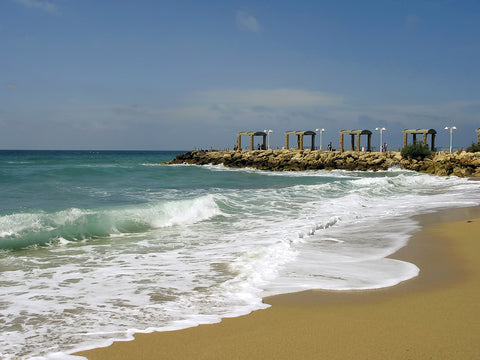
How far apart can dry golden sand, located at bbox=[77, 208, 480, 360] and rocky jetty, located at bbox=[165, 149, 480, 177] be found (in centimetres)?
3130

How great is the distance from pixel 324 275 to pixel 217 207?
8.23 meters

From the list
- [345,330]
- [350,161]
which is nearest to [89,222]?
[345,330]

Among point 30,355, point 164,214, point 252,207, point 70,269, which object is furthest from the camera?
point 252,207

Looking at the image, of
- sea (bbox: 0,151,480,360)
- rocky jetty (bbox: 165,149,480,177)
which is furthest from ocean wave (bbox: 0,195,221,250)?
rocky jetty (bbox: 165,149,480,177)

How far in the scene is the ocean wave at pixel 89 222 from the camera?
8899mm

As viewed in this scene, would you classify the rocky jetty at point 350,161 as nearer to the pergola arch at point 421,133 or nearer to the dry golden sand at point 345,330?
the pergola arch at point 421,133

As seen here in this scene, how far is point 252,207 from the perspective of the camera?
581 inches

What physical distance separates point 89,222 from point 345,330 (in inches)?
316

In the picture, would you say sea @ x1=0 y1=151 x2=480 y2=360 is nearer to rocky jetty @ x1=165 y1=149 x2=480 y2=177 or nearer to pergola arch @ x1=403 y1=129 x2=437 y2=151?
rocky jetty @ x1=165 y1=149 x2=480 y2=177

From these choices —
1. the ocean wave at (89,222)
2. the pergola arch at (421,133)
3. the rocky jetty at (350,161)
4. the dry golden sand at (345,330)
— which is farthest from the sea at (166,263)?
the pergola arch at (421,133)

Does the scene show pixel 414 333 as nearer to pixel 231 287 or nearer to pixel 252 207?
pixel 231 287

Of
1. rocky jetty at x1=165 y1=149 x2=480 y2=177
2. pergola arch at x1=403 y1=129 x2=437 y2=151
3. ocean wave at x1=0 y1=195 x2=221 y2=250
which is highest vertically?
pergola arch at x1=403 y1=129 x2=437 y2=151

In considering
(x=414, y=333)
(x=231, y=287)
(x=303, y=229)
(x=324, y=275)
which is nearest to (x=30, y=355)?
(x=231, y=287)

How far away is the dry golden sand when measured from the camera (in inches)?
126
